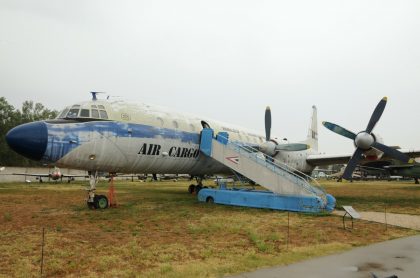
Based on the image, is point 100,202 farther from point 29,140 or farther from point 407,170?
point 407,170

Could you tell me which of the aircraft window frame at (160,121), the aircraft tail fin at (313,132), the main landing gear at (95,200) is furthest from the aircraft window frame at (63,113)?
the aircraft tail fin at (313,132)

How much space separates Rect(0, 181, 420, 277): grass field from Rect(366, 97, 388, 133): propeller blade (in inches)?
403

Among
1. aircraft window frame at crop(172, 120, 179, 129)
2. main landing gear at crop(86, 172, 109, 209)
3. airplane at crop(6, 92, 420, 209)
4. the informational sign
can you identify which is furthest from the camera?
aircraft window frame at crop(172, 120, 179, 129)

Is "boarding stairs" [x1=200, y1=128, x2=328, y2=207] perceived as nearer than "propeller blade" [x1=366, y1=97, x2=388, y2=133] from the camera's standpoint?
Yes

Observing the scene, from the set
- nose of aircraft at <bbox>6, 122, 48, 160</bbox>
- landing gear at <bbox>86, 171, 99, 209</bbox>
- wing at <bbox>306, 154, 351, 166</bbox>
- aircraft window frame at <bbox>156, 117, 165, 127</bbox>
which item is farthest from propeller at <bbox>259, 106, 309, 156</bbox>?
nose of aircraft at <bbox>6, 122, 48, 160</bbox>

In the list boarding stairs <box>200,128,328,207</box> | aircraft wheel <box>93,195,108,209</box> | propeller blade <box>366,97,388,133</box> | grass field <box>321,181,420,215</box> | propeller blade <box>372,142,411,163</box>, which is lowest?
grass field <box>321,181,420,215</box>

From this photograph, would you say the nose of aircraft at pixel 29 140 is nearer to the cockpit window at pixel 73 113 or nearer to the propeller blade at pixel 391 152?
the cockpit window at pixel 73 113

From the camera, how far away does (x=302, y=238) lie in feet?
37.8

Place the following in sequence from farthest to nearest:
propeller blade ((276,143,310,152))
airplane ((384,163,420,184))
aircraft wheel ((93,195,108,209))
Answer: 1. airplane ((384,163,420,184))
2. propeller blade ((276,143,310,152))
3. aircraft wheel ((93,195,108,209))

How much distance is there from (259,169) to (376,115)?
990 cm

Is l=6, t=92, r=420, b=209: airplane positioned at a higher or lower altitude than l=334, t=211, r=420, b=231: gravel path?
higher

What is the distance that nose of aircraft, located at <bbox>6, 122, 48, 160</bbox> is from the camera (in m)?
14.0

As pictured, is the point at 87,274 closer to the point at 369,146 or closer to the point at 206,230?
the point at 206,230

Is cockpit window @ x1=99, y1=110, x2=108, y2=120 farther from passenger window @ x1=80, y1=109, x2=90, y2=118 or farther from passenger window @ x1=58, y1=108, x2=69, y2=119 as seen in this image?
passenger window @ x1=58, y1=108, x2=69, y2=119
